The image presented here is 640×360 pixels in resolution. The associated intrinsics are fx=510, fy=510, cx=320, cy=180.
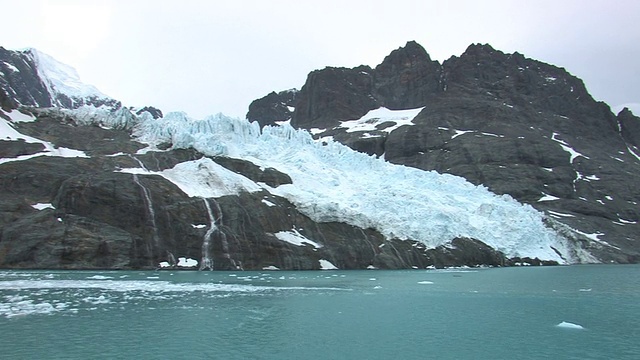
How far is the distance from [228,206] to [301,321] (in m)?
44.4

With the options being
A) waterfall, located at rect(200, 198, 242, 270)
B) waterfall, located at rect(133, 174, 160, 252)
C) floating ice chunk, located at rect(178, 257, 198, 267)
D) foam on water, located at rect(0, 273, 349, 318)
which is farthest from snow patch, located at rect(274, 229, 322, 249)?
foam on water, located at rect(0, 273, 349, 318)

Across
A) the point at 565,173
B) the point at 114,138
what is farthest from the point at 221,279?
the point at 565,173

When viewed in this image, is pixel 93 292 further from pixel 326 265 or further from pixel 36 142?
pixel 36 142

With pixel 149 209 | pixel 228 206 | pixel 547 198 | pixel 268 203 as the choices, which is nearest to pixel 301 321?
pixel 149 209

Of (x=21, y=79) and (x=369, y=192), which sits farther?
(x=21, y=79)

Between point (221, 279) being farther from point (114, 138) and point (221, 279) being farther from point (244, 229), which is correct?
point (114, 138)

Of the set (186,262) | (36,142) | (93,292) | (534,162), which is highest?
(534,162)

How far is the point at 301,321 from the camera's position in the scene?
31156 millimetres

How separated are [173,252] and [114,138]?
34.6 metres

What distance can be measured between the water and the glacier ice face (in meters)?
34.8

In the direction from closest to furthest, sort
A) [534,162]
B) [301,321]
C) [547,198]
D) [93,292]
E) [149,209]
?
[301,321], [93,292], [149,209], [547,198], [534,162]

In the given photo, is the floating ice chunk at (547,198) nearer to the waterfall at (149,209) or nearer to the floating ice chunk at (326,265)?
the floating ice chunk at (326,265)

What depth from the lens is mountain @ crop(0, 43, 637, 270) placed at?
63812 mm

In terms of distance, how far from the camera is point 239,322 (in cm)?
2994
